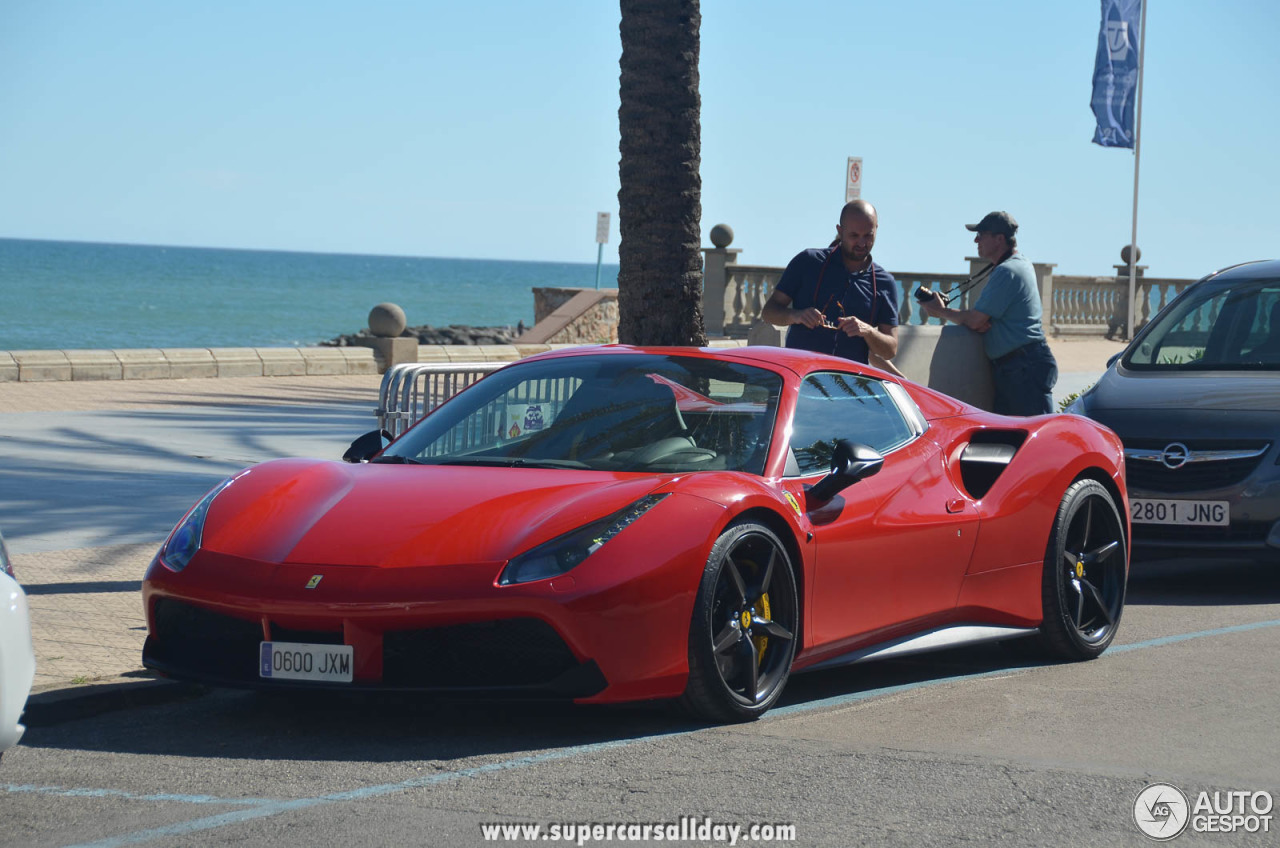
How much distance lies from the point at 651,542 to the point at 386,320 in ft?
63.1

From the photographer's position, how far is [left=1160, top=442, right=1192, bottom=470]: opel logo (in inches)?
355

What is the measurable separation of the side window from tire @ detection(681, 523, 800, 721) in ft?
1.79

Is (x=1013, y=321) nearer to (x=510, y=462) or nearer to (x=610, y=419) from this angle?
(x=610, y=419)

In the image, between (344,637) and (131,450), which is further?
(131,450)

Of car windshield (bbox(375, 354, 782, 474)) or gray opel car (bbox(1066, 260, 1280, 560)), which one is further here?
gray opel car (bbox(1066, 260, 1280, 560))

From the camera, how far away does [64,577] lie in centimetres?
798

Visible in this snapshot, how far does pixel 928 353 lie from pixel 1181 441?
3840mm

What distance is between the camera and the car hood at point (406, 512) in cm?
529

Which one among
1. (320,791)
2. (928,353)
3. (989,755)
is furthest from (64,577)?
(928,353)

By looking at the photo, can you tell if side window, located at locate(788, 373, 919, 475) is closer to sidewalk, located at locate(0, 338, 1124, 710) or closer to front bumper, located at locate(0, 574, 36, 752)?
sidewalk, located at locate(0, 338, 1124, 710)

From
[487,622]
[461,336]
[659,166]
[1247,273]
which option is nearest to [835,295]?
[659,166]

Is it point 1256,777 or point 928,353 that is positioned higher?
point 928,353

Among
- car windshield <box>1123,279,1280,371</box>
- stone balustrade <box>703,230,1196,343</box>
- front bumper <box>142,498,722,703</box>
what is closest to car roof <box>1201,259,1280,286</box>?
car windshield <box>1123,279,1280,371</box>

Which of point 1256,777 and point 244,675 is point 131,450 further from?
point 1256,777
